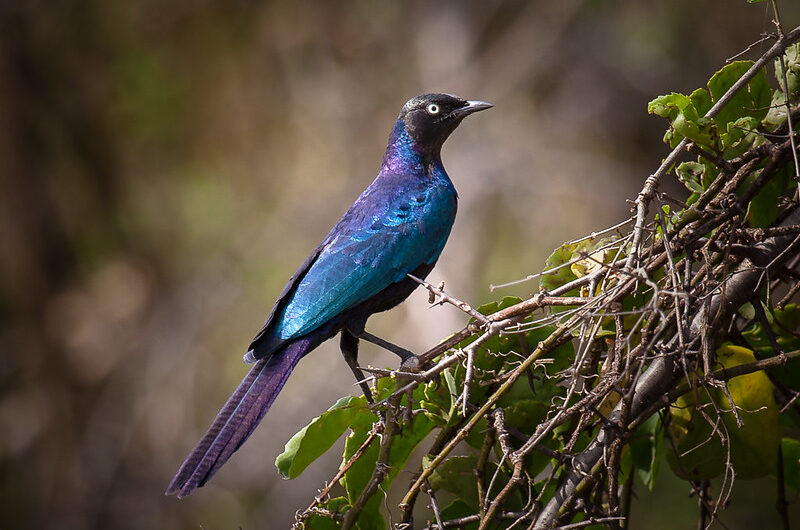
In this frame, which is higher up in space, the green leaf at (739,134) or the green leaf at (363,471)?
the green leaf at (739,134)

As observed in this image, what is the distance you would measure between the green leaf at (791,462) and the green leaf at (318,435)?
1.15 meters

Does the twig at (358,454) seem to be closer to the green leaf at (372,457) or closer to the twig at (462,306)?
the green leaf at (372,457)

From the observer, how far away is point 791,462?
2408 millimetres

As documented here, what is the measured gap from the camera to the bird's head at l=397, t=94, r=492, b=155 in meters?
3.70

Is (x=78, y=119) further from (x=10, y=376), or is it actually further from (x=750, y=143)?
(x=750, y=143)

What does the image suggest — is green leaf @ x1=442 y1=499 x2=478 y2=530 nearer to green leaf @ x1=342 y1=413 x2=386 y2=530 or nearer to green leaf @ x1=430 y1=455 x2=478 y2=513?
green leaf @ x1=430 y1=455 x2=478 y2=513

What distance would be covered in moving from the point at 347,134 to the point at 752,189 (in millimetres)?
5482

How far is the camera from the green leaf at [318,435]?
7.26ft

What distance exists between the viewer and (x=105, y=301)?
802 centimetres

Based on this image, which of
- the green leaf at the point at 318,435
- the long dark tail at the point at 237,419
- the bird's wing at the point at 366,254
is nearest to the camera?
the green leaf at the point at 318,435

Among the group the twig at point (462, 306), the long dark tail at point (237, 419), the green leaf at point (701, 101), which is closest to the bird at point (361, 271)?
the long dark tail at point (237, 419)

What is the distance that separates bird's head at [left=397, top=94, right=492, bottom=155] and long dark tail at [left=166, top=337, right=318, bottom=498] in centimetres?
112

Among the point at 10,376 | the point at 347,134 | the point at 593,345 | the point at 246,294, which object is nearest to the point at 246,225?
the point at 246,294

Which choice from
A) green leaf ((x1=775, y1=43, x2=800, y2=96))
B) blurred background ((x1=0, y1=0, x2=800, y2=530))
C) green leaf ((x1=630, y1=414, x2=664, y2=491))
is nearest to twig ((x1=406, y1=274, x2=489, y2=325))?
green leaf ((x1=630, y1=414, x2=664, y2=491))
